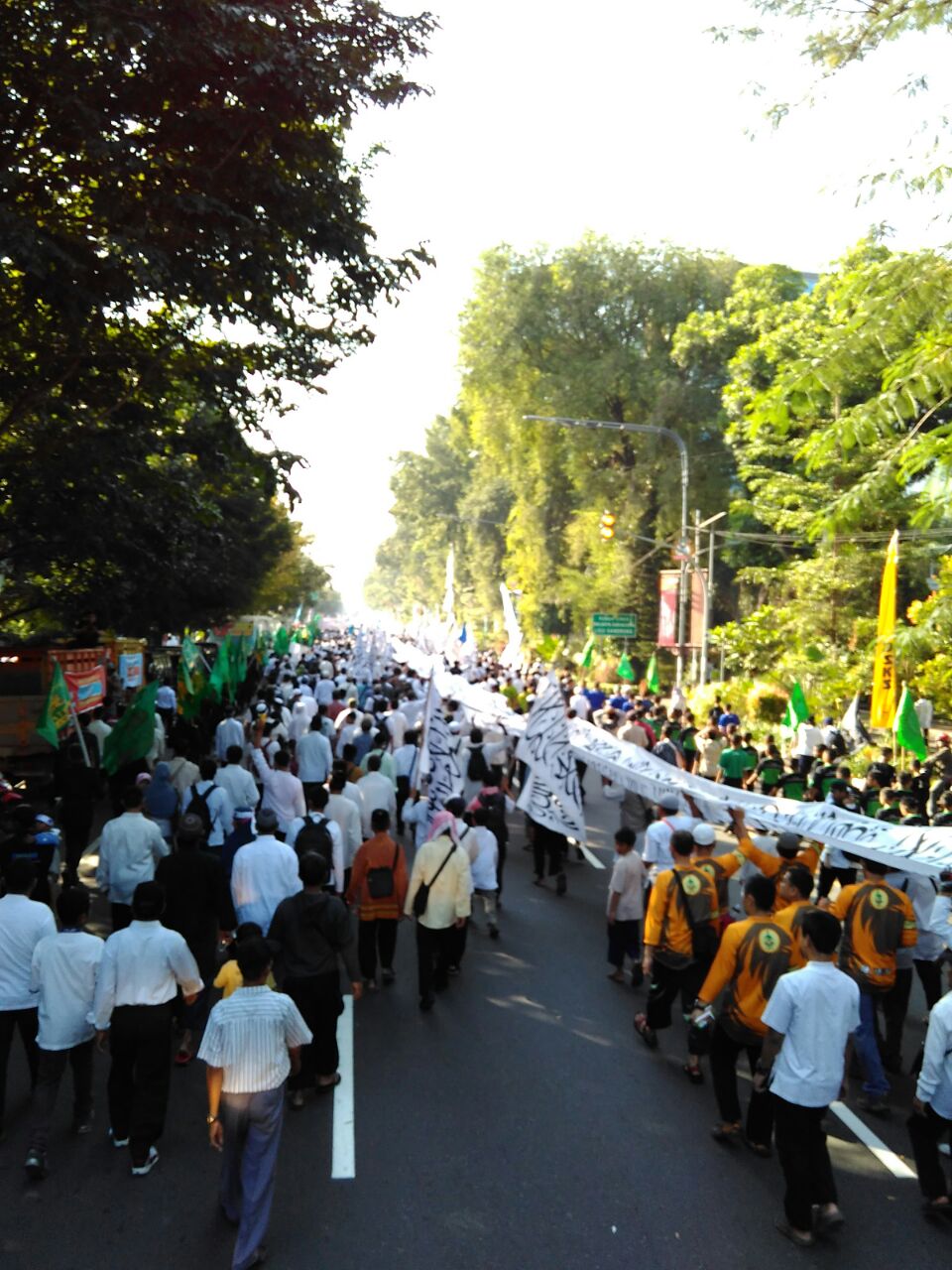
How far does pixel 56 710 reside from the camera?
11.2m

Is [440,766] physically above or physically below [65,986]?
above

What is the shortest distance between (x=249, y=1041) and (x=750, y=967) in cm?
263

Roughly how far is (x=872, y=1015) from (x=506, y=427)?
38976 mm

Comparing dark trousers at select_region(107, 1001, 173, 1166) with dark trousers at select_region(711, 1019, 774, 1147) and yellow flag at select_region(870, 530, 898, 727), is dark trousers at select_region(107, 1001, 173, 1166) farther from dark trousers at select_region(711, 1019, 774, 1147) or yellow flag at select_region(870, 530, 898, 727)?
yellow flag at select_region(870, 530, 898, 727)

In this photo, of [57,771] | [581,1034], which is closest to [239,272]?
[57,771]

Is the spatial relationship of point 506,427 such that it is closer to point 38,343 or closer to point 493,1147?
point 38,343

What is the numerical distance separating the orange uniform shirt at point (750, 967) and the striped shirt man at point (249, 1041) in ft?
7.42

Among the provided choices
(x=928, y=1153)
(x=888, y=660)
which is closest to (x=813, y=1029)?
(x=928, y=1153)

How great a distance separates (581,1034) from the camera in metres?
7.41

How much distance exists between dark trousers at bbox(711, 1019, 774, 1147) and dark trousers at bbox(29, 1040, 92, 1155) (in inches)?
132

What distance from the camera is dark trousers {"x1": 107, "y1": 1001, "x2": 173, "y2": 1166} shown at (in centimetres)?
539

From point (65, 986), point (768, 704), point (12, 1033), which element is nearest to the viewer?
point (65, 986)

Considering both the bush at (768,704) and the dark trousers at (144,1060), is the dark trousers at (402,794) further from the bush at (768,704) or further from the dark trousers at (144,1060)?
the bush at (768,704)

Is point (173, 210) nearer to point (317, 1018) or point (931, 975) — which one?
point (317, 1018)
